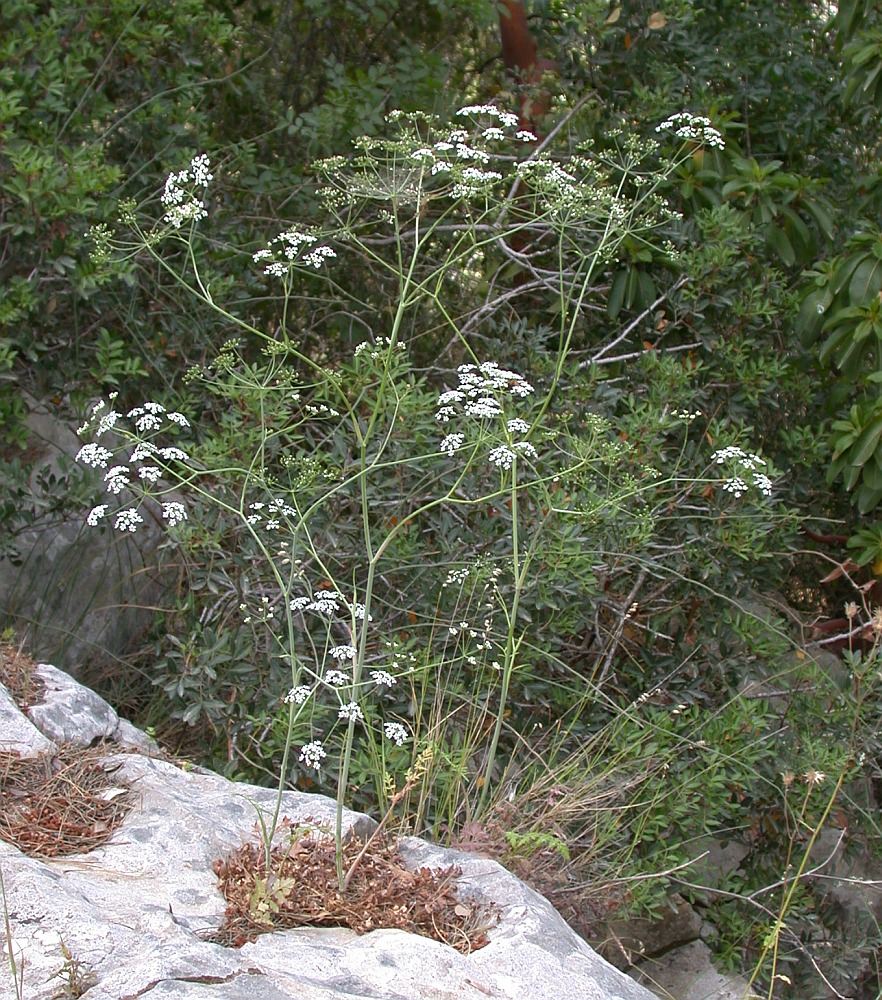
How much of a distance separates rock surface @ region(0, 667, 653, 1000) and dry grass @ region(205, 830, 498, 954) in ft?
0.12

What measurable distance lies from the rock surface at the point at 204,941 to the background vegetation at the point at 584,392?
17.5 inches

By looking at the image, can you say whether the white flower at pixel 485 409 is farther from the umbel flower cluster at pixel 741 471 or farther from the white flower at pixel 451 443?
the umbel flower cluster at pixel 741 471

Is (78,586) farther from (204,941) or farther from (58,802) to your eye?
(204,941)

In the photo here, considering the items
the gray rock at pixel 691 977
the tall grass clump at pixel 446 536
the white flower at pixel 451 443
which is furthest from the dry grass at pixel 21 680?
the gray rock at pixel 691 977

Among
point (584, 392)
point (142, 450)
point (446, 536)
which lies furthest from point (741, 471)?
point (142, 450)

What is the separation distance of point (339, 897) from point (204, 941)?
0.35 meters

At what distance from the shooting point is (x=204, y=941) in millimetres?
2309

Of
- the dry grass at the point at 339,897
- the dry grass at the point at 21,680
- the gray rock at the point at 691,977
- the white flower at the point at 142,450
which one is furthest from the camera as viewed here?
the gray rock at the point at 691,977

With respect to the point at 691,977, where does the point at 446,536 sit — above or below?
above

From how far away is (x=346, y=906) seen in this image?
2543 millimetres

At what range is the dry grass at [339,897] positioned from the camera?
2.46 metres

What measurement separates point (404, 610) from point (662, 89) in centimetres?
276

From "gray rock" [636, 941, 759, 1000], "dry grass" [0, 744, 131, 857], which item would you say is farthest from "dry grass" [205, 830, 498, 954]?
"gray rock" [636, 941, 759, 1000]

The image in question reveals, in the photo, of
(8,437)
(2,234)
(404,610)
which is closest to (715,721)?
(404,610)
